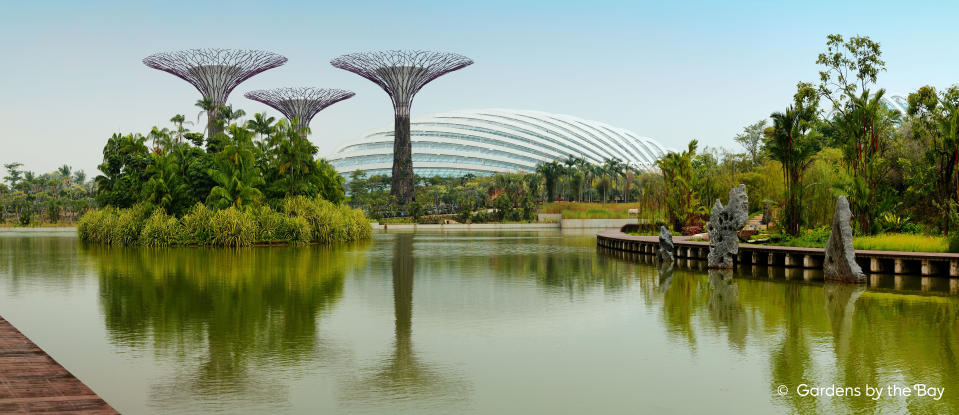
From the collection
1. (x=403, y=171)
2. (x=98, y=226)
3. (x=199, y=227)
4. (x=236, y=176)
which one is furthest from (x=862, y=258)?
(x=403, y=171)

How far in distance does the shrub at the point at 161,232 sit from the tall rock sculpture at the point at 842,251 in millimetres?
31686

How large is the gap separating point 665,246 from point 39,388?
2513 cm

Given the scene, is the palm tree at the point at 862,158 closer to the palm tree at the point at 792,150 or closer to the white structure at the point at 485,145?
the palm tree at the point at 792,150

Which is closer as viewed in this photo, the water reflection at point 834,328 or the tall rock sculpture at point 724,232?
the water reflection at point 834,328

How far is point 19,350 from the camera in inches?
416

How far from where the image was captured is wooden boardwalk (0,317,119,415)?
7.61 meters

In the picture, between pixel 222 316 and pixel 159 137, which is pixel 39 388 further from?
pixel 159 137

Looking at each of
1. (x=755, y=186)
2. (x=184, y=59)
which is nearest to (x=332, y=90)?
(x=184, y=59)

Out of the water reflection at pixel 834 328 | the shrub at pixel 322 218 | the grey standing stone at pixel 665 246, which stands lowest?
the water reflection at pixel 834 328

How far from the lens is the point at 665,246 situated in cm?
3056

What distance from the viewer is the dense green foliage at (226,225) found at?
4069cm

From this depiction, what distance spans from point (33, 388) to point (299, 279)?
45.8 ft

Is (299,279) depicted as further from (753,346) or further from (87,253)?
(87,253)

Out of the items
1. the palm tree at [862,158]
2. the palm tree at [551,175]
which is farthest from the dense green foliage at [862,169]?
the palm tree at [551,175]
